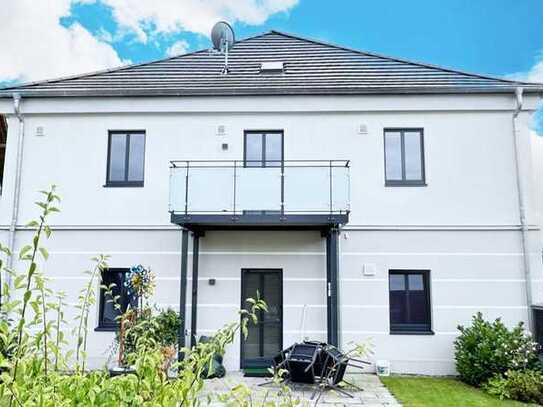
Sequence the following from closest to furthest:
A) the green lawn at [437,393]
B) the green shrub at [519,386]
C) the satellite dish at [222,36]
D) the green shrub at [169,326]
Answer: the green lawn at [437,393] → the green shrub at [519,386] → the green shrub at [169,326] → the satellite dish at [222,36]

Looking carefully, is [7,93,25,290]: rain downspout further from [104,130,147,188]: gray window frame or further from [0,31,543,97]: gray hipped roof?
[104,130,147,188]: gray window frame

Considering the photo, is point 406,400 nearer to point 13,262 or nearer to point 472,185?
point 472,185

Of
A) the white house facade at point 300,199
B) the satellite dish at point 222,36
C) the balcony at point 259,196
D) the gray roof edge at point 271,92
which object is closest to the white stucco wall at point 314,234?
the white house facade at point 300,199

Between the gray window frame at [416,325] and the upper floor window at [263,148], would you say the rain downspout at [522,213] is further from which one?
the upper floor window at [263,148]

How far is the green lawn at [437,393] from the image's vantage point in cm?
687

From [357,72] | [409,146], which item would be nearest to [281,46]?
[357,72]

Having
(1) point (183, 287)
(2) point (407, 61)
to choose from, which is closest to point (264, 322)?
(1) point (183, 287)

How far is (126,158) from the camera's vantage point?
9.93 metres

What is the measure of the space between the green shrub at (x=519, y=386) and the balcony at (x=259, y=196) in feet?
12.5

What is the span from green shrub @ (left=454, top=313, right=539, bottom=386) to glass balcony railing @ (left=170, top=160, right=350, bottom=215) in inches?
134

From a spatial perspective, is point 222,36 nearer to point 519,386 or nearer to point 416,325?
point 416,325

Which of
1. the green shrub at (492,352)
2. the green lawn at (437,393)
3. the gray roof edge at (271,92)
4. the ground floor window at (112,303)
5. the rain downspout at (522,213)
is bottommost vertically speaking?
the green lawn at (437,393)

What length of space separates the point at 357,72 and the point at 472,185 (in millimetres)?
3710

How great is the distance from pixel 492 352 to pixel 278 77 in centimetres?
721
